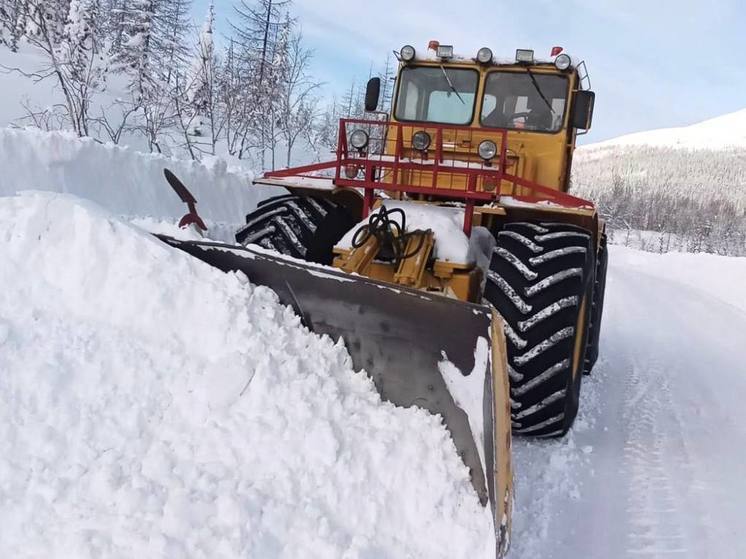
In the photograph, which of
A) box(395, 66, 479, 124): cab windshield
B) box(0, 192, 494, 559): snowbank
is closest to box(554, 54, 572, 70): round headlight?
box(395, 66, 479, 124): cab windshield

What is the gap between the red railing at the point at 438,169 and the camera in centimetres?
428

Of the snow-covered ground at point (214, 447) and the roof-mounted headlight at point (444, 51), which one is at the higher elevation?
the roof-mounted headlight at point (444, 51)

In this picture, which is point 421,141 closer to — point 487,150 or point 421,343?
point 487,150

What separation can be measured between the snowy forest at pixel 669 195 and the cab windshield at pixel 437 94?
57.4 feet

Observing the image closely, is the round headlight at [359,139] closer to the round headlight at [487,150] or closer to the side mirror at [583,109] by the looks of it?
the round headlight at [487,150]

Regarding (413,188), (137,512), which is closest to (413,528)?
(137,512)

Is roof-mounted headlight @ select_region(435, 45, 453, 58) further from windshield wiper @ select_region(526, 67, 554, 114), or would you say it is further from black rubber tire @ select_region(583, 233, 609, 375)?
black rubber tire @ select_region(583, 233, 609, 375)

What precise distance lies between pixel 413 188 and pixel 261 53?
2318cm

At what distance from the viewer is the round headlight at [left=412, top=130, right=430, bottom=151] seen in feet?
16.0

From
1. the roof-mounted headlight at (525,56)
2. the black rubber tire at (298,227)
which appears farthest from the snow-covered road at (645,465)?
the roof-mounted headlight at (525,56)

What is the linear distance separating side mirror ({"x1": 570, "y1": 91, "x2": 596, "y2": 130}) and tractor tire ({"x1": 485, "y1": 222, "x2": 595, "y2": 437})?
1577 mm

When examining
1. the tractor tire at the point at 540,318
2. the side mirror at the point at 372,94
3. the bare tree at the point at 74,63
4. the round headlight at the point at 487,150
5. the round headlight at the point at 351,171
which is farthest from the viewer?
the bare tree at the point at 74,63

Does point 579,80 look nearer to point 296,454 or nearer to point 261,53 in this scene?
point 296,454

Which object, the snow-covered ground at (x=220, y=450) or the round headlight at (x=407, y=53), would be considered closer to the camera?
the snow-covered ground at (x=220, y=450)
